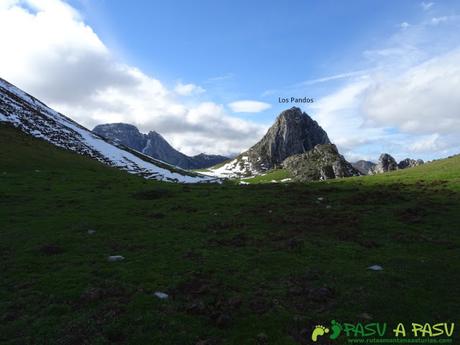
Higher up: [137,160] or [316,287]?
[137,160]

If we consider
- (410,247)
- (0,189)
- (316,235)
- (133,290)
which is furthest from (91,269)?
(0,189)

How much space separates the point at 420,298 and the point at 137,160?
147 meters

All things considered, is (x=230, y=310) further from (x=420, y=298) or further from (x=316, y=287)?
(x=420, y=298)

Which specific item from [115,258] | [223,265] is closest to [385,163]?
[223,265]

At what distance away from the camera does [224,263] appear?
20656 mm

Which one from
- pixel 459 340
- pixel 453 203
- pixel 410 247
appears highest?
pixel 453 203

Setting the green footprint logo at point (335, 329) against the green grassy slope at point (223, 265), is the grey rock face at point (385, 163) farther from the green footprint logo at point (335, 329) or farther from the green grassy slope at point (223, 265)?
the green footprint logo at point (335, 329)

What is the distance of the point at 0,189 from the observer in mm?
42719

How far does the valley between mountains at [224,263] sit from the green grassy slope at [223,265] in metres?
0.08

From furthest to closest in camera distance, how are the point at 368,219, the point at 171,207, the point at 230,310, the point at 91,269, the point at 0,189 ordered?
the point at 0,189, the point at 171,207, the point at 368,219, the point at 91,269, the point at 230,310

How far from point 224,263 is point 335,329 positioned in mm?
8300

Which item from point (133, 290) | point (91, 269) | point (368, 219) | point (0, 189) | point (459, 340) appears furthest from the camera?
point (0, 189)

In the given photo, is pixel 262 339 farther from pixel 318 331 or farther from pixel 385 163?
pixel 385 163

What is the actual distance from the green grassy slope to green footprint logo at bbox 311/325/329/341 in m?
0.33
